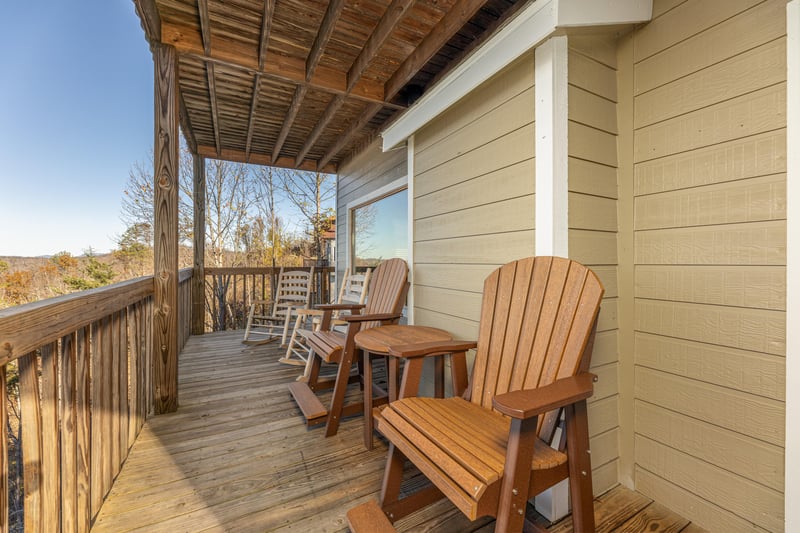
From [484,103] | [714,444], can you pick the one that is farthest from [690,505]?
[484,103]

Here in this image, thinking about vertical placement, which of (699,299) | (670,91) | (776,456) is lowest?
(776,456)

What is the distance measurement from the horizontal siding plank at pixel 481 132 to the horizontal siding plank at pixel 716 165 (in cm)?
58

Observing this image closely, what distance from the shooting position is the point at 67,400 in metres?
1.19

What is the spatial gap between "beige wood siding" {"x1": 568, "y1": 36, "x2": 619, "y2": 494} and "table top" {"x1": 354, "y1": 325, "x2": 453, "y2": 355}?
80 centimetres

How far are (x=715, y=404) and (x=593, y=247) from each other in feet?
2.44

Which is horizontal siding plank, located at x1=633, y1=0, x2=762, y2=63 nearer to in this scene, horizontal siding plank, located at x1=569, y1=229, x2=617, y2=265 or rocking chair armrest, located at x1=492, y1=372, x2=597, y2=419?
horizontal siding plank, located at x1=569, y1=229, x2=617, y2=265

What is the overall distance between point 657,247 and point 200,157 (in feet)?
17.0

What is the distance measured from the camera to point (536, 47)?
1.53m

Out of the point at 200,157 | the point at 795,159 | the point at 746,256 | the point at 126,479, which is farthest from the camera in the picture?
the point at 200,157

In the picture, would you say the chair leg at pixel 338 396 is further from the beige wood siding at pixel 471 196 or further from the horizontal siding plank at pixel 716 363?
the horizontal siding plank at pixel 716 363

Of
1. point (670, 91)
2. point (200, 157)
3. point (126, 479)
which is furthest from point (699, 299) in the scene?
point (200, 157)

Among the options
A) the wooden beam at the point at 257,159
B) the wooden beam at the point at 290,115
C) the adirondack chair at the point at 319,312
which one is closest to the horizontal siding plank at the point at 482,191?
the adirondack chair at the point at 319,312

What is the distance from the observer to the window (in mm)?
3666

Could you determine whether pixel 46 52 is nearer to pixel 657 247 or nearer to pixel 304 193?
pixel 304 193
